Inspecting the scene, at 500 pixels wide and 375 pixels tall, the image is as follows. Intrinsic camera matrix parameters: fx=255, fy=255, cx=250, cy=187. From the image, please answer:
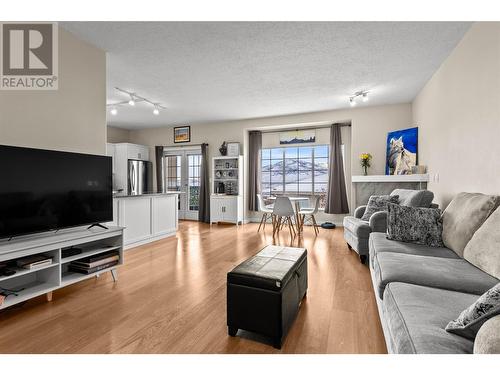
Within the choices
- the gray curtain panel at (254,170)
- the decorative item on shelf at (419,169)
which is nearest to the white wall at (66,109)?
the gray curtain panel at (254,170)

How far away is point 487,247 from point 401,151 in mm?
3590

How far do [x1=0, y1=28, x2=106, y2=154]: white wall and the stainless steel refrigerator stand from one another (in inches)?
149

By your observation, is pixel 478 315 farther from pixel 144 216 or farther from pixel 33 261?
pixel 144 216

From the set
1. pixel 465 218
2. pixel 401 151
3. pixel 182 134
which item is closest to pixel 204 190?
pixel 182 134

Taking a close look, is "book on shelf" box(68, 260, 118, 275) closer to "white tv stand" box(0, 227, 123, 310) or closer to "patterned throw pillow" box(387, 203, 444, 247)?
"white tv stand" box(0, 227, 123, 310)

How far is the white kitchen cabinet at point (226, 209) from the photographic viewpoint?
618 centimetres

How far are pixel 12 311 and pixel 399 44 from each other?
4.46 m

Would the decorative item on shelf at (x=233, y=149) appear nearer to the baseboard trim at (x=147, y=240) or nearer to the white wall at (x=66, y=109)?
the baseboard trim at (x=147, y=240)

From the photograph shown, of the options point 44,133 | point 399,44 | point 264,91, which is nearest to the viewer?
point 44,133

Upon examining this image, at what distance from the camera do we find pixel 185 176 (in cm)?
719

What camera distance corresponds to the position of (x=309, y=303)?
215cm

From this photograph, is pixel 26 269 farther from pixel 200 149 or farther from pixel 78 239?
pixel 200 149

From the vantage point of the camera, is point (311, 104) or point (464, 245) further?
point (311, 104)
